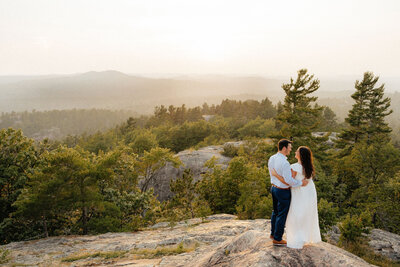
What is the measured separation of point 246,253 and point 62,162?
553 inches

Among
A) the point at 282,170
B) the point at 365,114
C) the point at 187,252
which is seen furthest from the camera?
the point at 365,114

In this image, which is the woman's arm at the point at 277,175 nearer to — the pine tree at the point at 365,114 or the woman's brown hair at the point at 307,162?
the woman's brown hair at the point at 307,162

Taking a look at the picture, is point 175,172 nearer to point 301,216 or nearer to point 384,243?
point 384,243

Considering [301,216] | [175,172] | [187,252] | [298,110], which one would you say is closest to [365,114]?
[298,110]

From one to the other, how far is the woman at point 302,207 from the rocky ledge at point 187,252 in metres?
0.24

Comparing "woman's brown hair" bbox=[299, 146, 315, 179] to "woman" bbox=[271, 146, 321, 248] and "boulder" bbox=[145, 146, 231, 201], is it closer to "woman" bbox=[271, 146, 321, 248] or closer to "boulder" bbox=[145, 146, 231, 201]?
"woman" bbox=[271, 146, 321, 248]

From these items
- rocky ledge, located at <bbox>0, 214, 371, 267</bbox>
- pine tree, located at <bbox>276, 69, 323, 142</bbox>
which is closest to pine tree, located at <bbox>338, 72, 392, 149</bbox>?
pine tree, located at <bbox>276, 69, 323, 142</bbox>

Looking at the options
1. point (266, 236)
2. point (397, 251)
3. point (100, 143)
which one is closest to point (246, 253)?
point (266, 236)

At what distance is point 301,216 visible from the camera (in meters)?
5.24

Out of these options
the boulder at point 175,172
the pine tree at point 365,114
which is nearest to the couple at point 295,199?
the boulder at point 175,172

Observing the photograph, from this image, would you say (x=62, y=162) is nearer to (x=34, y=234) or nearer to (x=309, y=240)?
(x=34, y=234)

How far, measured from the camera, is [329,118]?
78688mm

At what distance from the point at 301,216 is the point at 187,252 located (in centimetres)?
509

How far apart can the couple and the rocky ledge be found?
9.9 inches
